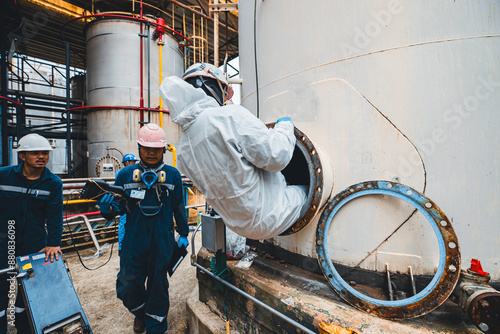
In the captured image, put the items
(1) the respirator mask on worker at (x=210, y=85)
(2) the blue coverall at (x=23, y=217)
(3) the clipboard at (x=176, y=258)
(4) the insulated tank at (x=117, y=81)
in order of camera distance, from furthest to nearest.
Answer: (4) the insulated tank at (x=117, y=81), (3) the clipboard at (x=176, y=258), (2) the blue coverall at (x=23, y=217), (1) the respirator mask on worker at (x=210, y=85)

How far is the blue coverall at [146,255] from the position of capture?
2.23 metres

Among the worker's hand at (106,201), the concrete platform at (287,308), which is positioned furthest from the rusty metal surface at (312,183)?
the worker's hand at (106,201)

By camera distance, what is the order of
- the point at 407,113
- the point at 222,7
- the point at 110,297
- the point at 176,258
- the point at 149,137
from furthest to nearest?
the point at 222,7 → the point at 110,297 → the point at 176,258 → the point at 149,137 → the point at 407,113

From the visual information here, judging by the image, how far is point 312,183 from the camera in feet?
5.48

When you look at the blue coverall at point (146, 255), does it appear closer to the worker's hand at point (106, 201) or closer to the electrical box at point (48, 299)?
the worker's hand at point (106, 201)

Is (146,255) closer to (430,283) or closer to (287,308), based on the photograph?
(287,308)

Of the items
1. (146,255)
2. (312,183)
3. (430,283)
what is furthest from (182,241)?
(430,283)

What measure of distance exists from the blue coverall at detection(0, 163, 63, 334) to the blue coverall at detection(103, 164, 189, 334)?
798 mm

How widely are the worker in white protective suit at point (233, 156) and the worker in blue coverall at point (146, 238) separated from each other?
0.89 m

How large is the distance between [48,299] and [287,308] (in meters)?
2.02

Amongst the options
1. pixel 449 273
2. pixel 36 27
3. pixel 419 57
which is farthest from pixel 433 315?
pixel 36 27

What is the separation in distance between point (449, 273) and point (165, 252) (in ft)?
7.07

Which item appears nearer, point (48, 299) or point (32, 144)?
point (48, 299)

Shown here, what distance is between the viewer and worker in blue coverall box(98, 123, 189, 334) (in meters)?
2.24
